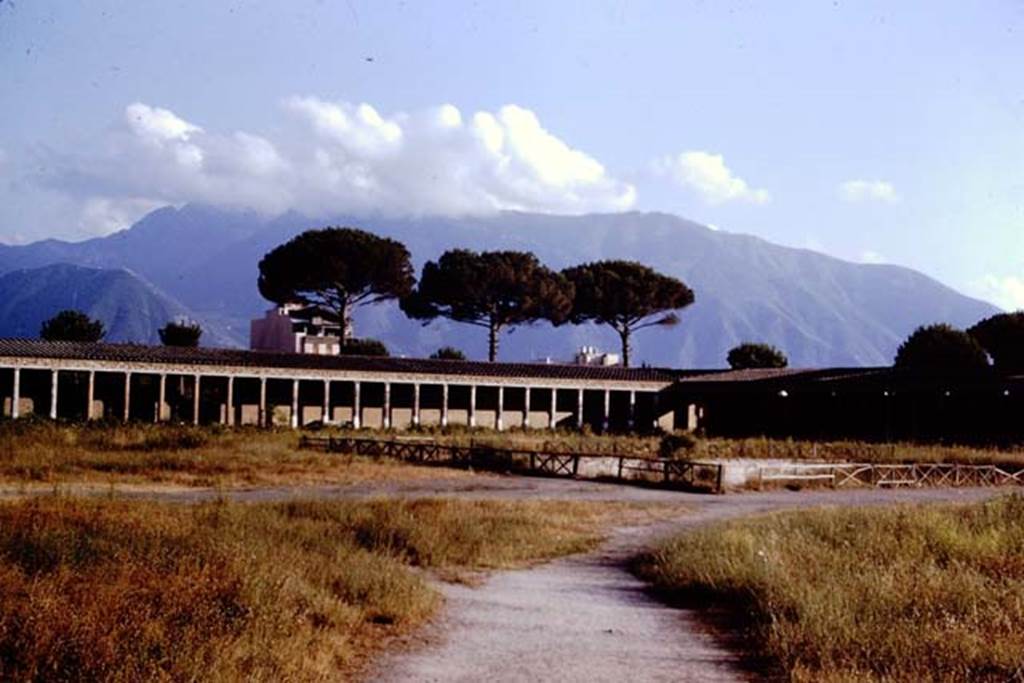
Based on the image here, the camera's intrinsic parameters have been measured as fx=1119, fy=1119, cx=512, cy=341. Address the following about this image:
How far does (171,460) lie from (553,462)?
1062 centimetres

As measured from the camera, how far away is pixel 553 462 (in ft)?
106

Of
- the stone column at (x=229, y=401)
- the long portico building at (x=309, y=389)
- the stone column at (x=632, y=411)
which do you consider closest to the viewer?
the long portico building at (x=309, y=389)

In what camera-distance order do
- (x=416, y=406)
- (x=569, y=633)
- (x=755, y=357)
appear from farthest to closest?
(x=755, y=357) → (x=416, y=406) → (x=569, y=633)

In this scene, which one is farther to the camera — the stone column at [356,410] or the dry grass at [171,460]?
the stone column at [356,410]

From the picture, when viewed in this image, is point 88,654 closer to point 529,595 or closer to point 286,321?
point 529,595

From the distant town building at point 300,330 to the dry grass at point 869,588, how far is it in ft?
244

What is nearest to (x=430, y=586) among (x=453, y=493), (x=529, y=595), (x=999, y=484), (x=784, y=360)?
(x=529, y=595)

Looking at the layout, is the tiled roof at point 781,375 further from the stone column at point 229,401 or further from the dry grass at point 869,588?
the dry grass at point 869,588

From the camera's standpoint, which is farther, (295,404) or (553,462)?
(295,404)

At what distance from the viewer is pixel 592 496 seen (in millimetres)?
24922

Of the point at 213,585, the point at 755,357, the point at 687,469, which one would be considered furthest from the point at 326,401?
the point at 213,585

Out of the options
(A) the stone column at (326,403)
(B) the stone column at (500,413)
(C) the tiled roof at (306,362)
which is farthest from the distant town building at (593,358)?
(A) the stone column at (326,403)

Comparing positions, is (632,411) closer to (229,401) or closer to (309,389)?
(309,389)

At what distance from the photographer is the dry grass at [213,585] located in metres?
7.11
